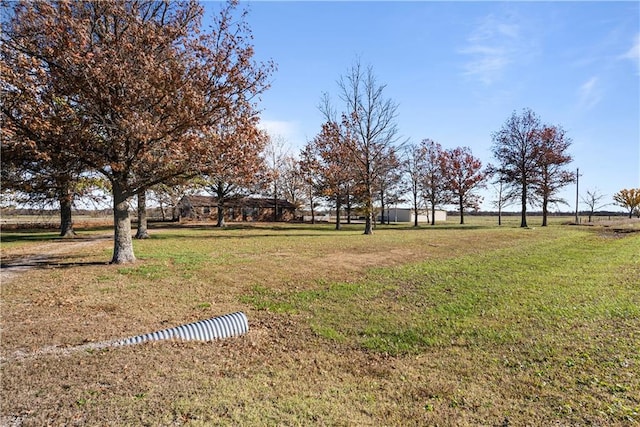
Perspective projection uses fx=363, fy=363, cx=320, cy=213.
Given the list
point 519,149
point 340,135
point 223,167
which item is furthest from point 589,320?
point 519,149

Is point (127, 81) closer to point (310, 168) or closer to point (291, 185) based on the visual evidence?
point (310, 168)

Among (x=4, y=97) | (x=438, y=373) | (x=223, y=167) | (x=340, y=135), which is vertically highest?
(x=340, y=135)

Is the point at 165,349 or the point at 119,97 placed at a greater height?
the point at 119,97

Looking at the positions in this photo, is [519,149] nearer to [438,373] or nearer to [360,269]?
[360,269]

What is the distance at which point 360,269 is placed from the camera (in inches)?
481

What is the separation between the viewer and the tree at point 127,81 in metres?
9.96

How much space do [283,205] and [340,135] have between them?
27.7 m

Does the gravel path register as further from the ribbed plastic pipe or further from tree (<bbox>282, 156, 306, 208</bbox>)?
tree (<bbox>282, 156, 306, 208</bbox>)

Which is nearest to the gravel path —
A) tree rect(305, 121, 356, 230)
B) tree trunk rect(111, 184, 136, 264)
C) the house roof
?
tree trunk rect(111, 184, 136, 264)

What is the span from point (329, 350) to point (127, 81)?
30.6ft

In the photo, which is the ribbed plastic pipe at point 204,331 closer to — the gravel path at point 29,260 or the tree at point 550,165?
the gravel path at point 29,260

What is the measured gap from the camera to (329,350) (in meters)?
5.53

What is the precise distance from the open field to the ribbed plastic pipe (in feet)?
0.90

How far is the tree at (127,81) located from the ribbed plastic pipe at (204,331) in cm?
651
